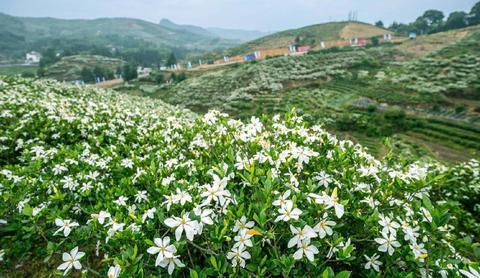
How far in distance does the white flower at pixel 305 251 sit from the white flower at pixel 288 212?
218 millimetres

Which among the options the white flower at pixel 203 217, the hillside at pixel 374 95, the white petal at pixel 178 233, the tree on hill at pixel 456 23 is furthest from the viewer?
the tree on hill at pixel 456 23

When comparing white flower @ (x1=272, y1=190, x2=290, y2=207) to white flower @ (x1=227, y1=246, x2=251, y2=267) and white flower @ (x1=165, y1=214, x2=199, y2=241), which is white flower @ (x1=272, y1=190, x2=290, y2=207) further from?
white flower @ (x1=165, y1=214, x2=199, y2=241)

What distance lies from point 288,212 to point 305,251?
319 millimetres

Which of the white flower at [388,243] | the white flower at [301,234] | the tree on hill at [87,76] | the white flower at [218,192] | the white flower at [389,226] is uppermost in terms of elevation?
the white flower at [218,192]

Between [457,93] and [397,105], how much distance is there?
9.19 m

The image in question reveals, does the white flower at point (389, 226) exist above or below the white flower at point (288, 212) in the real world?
below

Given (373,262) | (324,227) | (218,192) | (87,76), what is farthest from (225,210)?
(87,76)

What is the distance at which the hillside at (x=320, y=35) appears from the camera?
381ft

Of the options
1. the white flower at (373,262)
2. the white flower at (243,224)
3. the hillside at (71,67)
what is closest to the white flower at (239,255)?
the white flower at (243,224)

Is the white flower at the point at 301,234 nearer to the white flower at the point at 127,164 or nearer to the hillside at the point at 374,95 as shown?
the white flower at the point at 127,164

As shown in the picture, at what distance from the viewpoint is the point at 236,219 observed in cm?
237

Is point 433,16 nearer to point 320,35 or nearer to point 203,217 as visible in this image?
point 320,35

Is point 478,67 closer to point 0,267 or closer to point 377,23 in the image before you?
point 0,267

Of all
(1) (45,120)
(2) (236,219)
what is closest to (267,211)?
(2) (236,219)
